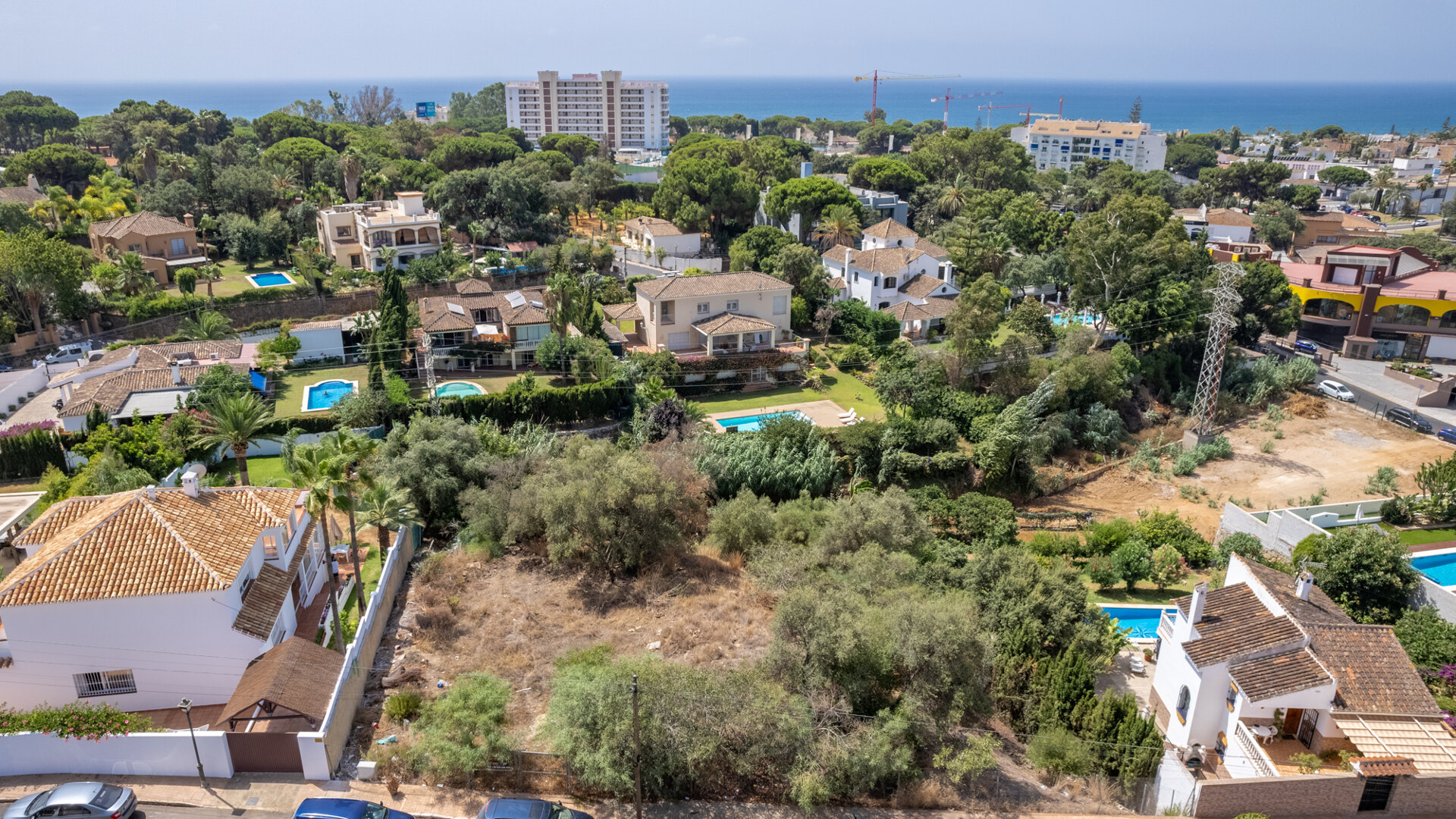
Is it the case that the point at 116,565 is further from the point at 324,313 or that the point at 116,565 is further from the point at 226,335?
the point at 324,313

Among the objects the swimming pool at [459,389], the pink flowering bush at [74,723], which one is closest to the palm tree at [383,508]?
the pink flowering bush at [74,723]

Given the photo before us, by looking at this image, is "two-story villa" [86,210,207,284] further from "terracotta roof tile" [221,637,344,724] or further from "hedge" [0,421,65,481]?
"terracotta roof tile" [221,637,344,724]

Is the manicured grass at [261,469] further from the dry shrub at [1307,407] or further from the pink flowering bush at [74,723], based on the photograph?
the dry shrub at [1307,407]

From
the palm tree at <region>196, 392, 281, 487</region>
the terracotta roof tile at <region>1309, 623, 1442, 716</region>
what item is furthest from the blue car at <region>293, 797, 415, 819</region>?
the terracotta roof tile at <region>1309, 623, 1442, 716</region>

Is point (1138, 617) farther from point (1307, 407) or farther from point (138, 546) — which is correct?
point (1307, 407)

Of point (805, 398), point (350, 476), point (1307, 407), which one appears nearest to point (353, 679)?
point (350, 476)

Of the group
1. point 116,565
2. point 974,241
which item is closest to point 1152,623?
point 116,565
